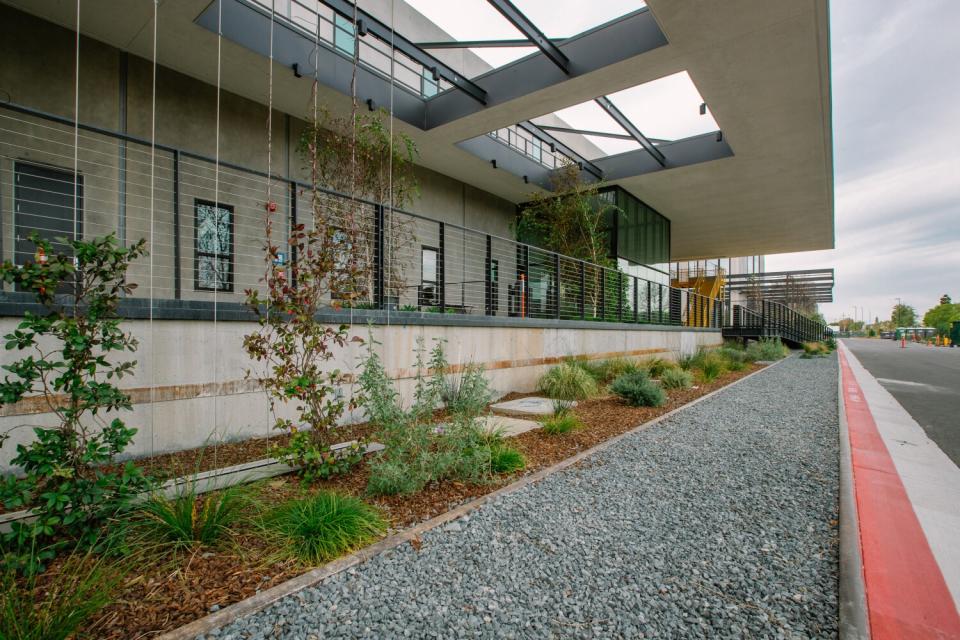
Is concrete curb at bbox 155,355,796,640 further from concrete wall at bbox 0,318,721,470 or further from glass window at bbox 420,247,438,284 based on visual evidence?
glass window at bbox 420,247,438,284

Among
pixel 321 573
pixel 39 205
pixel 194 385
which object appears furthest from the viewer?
pixel 39 205

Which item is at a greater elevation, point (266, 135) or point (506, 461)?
point (266, 135)

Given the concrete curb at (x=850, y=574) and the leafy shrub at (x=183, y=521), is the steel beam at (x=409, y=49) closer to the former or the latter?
the leafy shrub at (x=183, y=521)

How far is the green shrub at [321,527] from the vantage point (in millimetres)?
2232

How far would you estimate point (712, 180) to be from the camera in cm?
1355

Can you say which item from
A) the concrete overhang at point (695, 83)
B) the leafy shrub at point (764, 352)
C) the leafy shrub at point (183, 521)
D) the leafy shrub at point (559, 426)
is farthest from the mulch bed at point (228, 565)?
the leafy shrub at point (764, 352)

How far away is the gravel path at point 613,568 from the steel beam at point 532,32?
6.75 meters

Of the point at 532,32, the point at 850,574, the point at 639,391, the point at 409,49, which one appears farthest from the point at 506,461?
the point at 409,49

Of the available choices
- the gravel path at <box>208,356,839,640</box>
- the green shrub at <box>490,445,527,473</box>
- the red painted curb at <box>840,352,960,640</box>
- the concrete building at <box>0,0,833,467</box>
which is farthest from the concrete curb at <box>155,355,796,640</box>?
the concrete building at <box>0,0,833,467</box>

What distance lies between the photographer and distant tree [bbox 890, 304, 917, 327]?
3713 inches

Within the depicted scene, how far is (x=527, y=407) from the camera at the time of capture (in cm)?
607

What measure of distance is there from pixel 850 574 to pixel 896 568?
34cm

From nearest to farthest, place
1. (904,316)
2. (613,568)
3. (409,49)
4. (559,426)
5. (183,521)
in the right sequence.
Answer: (613,568) → (183,521) → (559,426) → (409,49) → (904,316)

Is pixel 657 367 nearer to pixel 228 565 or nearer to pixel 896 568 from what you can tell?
pixel 896 568
